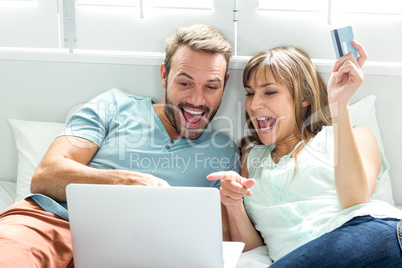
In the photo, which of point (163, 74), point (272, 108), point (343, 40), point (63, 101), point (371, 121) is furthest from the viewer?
point (63, 101)

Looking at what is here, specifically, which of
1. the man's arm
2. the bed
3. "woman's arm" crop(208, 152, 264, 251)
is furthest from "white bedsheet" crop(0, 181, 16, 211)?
"woman's arm" crop(208, 152, 264, 251)

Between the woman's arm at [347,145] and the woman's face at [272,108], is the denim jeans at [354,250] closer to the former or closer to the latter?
the woman's arm at [347,145]

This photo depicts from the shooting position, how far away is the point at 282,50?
173 cm

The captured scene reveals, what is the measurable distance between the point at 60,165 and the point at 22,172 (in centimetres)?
36

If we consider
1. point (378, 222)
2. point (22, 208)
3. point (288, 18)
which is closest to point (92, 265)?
point (22, 208)

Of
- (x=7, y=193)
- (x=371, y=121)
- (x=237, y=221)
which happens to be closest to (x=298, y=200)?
(x=237, y=221)

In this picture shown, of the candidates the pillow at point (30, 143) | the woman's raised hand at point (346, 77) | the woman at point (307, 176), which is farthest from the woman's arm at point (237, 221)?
the pillow at point (30, 143)

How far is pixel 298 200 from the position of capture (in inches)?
60.9

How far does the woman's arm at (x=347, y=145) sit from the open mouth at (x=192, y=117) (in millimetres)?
490

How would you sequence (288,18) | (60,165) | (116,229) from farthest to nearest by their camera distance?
(288,18) < (60,165) < (116,229)

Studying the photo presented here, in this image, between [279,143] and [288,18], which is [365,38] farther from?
[279,143]

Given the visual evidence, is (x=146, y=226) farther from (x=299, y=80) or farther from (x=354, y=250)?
(x=299, y=80)

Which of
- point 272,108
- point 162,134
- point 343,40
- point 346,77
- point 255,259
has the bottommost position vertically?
point 255,259

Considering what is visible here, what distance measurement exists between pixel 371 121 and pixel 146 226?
94 cm
